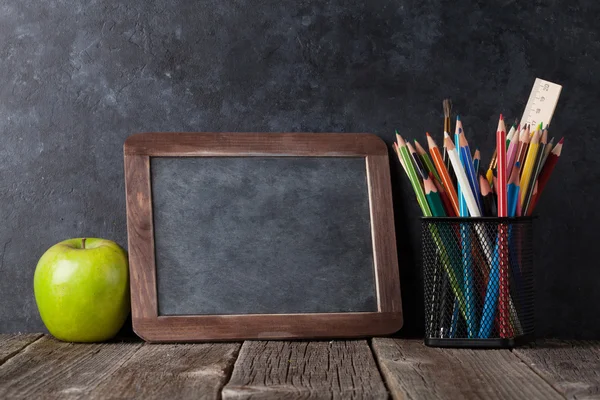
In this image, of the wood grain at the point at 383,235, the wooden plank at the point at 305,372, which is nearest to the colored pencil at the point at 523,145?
the wood grain at the point at 383,235

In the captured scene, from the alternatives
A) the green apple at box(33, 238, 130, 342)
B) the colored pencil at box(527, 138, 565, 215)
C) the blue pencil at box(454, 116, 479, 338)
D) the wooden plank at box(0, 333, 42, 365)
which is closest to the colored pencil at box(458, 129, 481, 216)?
the blue pencil at box(454, 116, 479, 338)

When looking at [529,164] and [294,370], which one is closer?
[294,370]

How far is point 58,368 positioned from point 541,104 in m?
0.91

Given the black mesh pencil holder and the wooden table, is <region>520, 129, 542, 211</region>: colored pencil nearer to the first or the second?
the black mesh pencil holder

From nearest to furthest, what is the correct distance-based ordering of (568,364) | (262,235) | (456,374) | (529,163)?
(456,374) → (568,364) → (529,163) → (262,235)

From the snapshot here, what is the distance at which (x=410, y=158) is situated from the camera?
1.23 metres

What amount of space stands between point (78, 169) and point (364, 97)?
0.53 m

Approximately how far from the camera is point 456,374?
0.99 m

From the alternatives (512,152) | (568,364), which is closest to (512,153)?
(512,152)

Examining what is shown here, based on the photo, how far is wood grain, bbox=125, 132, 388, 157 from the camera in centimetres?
133

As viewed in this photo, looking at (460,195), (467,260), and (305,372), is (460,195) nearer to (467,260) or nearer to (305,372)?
(467,260)

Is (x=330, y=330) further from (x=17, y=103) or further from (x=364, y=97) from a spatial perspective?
(x=17, y=103)

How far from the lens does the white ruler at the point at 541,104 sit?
1.35 m

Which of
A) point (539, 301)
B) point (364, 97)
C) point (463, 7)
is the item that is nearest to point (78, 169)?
point (364, 97)
